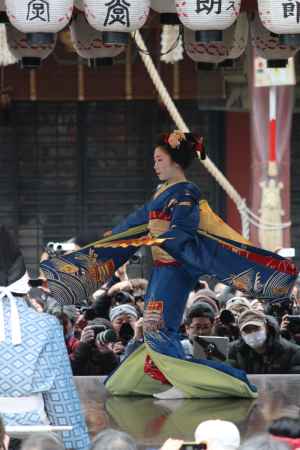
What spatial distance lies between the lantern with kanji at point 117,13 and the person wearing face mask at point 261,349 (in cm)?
176

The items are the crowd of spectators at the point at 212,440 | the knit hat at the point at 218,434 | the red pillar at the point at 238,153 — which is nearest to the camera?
the crowd of spectators at the point at 212,440

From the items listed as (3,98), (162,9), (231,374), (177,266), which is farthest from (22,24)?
(3,98)

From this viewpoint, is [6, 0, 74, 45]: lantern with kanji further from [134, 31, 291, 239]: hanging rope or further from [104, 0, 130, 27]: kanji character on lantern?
[134, 31, 291, 239]: hanging rope

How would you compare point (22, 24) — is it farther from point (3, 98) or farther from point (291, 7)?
point (3, 98)

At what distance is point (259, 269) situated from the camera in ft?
26.7

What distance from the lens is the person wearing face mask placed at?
28.4ft

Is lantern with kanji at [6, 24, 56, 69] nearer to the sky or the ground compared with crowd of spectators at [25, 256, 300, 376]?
nearer to the sky

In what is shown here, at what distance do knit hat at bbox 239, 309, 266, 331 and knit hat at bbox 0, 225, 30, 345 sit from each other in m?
2.99

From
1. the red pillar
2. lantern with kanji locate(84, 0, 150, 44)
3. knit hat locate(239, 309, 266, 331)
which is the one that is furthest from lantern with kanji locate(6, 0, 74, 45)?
the red pillar

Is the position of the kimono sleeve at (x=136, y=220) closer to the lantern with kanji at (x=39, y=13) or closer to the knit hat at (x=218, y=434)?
the lantern with kanji at (x=39, y=13)

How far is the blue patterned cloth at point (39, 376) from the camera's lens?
18.8ft

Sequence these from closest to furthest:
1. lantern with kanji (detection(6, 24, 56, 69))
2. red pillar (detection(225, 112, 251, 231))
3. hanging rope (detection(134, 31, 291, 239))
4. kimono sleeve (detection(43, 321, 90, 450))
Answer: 1. kimono sleeve (detection(43, 321, 90, 450))
2. lantern with kanji (detection(6, 24, 56, 69))
3. hanging rope (detection(134, 31, 291, 239))
4. red pillar (detection(225, 112, 251, 231))

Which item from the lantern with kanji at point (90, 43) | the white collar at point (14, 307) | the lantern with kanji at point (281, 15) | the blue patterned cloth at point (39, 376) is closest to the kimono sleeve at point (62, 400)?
the blue patterned cloth at point (39, 376)

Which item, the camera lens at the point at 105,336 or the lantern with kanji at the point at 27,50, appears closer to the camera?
the camera lens at the point at 105,336
